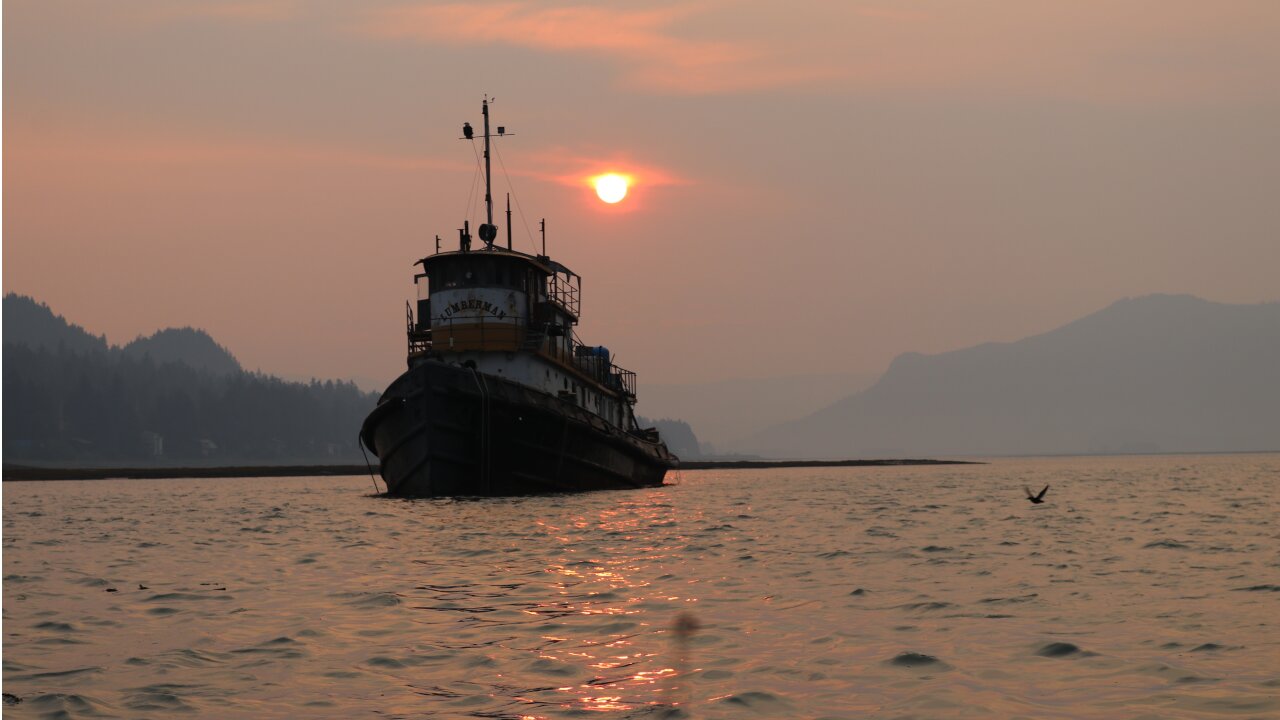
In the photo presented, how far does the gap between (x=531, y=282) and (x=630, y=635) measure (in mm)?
30393

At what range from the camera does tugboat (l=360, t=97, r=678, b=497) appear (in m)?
35.4

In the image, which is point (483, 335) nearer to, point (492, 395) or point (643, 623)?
point (492, 395)

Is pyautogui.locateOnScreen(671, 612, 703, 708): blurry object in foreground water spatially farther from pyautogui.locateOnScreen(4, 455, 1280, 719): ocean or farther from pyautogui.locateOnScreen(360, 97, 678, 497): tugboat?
pyautogui.locateOnScreen(360, 97, 678, 497): tugboat

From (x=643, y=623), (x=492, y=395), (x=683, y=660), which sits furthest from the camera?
(x=492, y=395)

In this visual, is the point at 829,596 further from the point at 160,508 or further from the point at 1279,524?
the point at 160,508

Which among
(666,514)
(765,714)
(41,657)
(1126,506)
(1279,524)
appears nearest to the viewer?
(765,714)

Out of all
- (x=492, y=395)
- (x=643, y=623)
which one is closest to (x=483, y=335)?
(x=492, y=395)

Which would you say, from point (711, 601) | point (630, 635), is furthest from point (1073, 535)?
point (630, 635)

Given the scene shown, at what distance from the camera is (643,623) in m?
13.0

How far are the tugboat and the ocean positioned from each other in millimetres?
8603

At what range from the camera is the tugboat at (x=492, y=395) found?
35438mm

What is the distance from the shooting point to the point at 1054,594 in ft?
50.0

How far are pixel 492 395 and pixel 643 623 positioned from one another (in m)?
22.6

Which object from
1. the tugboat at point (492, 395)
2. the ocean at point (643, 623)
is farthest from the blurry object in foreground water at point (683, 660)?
the tugboat at point (492, 395)
